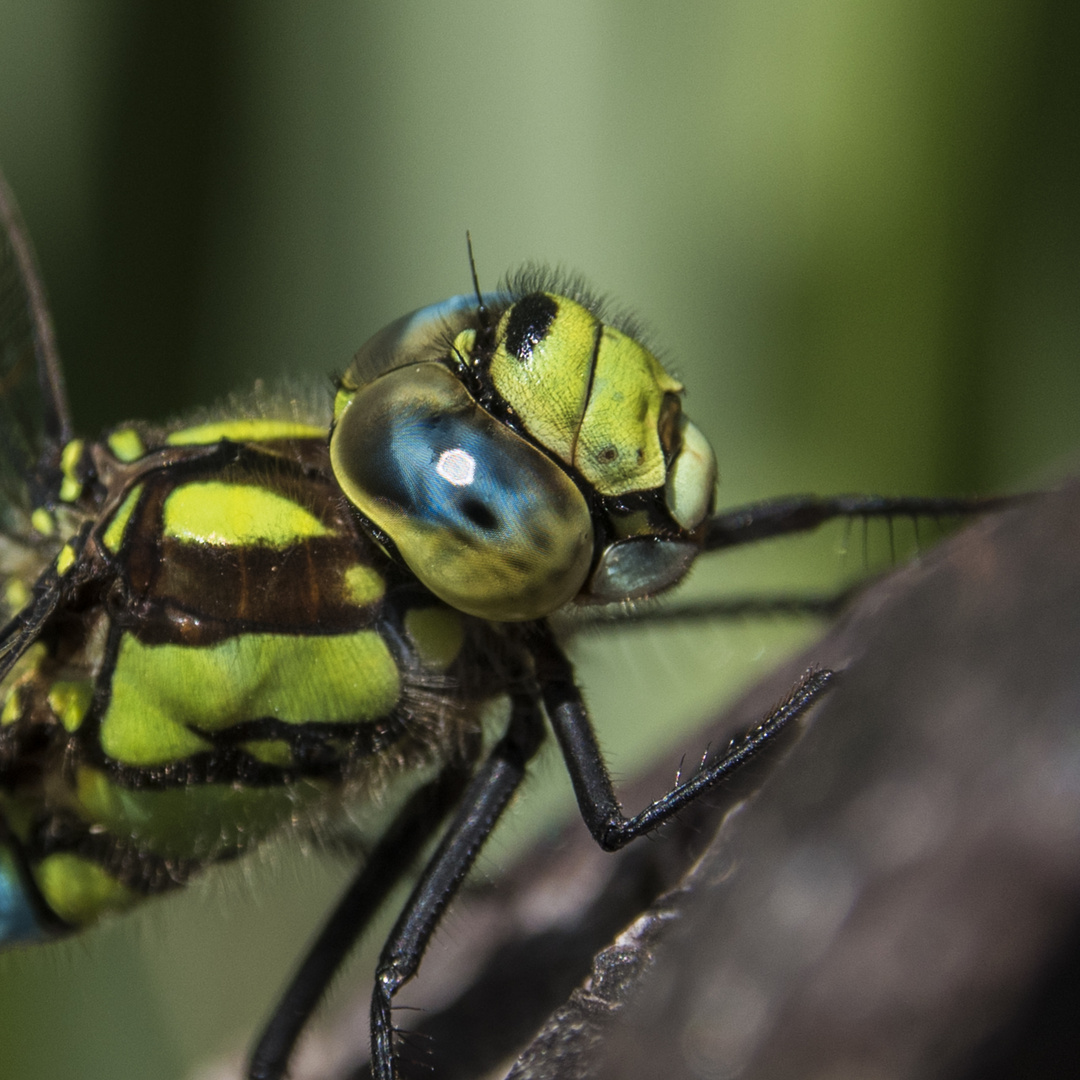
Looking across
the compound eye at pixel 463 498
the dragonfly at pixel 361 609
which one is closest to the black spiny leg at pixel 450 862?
the dragonfly at pixel 361 609

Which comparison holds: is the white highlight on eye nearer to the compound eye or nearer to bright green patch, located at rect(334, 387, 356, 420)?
the compound eye

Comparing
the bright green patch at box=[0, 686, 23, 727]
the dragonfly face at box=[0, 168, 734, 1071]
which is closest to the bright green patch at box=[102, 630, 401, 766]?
the dragonfly face at box=[0, 168, 734, 1071]

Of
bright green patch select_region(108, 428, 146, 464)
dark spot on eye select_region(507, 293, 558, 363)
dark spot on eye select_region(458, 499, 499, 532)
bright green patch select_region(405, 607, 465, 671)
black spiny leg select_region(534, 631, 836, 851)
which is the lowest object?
black spiny leg select_region(534, 631, 836, 851)

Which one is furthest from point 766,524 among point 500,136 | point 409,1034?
point 500,136

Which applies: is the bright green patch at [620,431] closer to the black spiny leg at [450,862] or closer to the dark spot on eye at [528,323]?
the dark spot on eye at [528,323]

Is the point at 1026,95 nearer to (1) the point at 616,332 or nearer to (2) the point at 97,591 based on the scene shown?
(1) the point at 616,332

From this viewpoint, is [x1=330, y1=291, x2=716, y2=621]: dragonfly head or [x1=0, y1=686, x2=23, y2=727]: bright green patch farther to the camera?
[x1=0, y1=686, x2=23, y2=727]: bright green patch

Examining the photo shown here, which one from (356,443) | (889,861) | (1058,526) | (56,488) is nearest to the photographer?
(889,861)

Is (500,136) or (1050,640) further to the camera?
(500,136)

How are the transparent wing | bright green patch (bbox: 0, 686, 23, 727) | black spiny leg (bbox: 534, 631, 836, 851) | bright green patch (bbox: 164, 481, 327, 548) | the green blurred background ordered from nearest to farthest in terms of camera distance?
black spiny leg (bbox: 534, 631, 836, 851) < bright green patch (bbox: 164, 481, 327, 548) < bright green patch (bbox: 0, 686, 23, 727) < the transparent wing < the green blurred background
